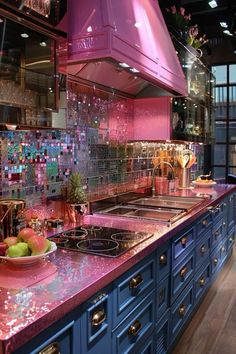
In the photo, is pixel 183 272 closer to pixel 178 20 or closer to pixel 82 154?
pixel 82 154

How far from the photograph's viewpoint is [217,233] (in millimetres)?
3545

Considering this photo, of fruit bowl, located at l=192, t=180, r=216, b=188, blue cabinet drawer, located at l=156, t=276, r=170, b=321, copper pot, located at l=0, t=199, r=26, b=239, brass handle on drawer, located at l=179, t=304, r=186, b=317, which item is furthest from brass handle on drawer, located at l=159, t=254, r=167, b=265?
fruit bowl, located at l=192, t=180, r=216, b=188

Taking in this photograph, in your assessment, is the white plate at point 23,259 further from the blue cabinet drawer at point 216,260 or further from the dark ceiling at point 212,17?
the dark ceiling at point 212,17

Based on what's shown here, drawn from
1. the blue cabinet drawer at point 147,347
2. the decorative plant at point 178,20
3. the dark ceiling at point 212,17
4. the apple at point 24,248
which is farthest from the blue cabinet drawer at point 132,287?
the dark ceiling at point 212,17

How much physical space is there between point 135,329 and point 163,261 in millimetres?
455

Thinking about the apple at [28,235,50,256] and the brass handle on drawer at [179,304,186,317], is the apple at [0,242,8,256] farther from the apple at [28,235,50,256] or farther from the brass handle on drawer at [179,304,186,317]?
the brass handle on drawer at [179,304,186,317]

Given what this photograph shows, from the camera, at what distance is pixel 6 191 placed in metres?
1.85

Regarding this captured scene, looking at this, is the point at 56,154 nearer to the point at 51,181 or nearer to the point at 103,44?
the point at 51,181

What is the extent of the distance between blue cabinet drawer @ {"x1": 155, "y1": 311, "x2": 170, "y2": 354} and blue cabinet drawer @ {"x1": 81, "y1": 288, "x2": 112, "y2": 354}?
636 millimetres

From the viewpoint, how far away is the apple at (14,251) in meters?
1.38

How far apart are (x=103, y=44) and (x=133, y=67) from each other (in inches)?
11.8

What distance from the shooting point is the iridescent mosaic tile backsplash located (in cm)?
192

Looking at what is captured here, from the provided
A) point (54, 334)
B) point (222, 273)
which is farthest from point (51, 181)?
point (222, 273)

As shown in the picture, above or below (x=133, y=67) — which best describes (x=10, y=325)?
below
